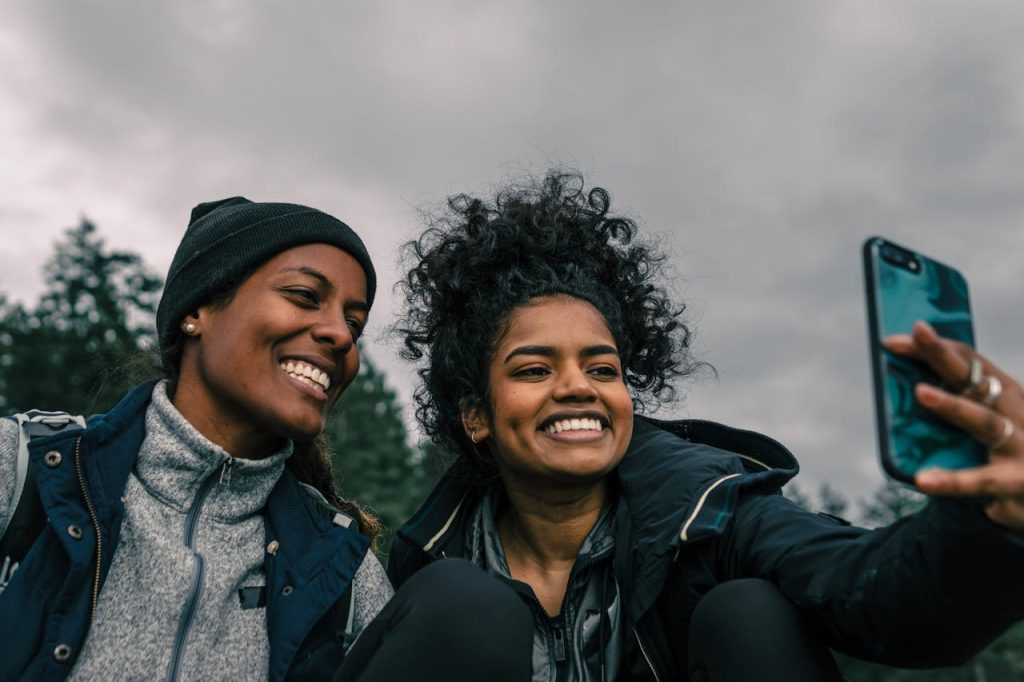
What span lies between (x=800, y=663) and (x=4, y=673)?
8.46ft

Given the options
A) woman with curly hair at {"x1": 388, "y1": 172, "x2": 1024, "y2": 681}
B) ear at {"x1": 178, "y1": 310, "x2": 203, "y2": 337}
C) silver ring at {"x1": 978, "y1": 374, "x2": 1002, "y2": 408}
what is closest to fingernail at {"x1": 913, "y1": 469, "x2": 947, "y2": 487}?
woman with curly hair at {"x1": 388, "y1": 172, "x2": 1024, "y2": 681}

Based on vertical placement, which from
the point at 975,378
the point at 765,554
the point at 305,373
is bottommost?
the point at 765,554

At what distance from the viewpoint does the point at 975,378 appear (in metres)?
1.92

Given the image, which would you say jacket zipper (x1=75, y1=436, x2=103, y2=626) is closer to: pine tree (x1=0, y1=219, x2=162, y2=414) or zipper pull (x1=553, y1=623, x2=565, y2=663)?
zipper pull (x1=553, y1=623, x2=565, y2=663)

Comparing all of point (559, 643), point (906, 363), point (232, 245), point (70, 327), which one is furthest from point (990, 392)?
point (70, 327)

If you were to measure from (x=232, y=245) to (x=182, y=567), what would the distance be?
154 centimetres

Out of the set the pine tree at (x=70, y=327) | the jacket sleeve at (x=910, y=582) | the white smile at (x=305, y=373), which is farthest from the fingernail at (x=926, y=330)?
the pine tree at (x=70, y=327)

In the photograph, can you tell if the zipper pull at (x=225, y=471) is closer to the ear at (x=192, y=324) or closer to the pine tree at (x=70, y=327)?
the ear at (x=192, y=324)

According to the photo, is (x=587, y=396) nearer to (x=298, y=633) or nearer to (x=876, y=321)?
(x=298, y=633)

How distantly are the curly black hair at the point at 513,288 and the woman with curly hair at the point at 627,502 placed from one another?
0.01 meters

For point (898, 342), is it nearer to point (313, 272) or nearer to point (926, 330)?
point (926, 330)

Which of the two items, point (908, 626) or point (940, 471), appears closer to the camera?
point (940, 471)

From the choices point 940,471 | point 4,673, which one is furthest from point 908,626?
point 4,673

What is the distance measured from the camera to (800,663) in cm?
236
